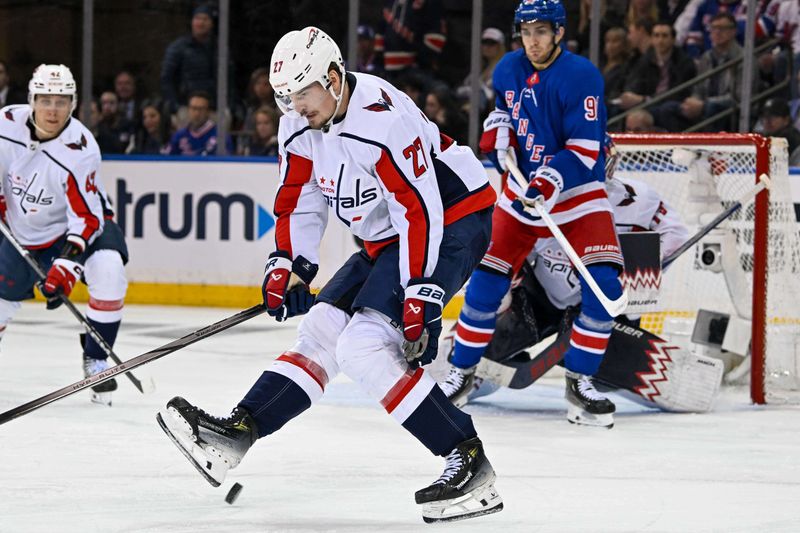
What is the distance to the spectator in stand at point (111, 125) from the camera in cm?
786

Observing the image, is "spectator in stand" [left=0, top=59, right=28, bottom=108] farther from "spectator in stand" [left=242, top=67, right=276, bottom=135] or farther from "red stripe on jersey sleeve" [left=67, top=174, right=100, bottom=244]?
"red stripe on jersey sleeve" [left=67, top=174, right=100, bottom=244]

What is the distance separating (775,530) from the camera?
105 inches

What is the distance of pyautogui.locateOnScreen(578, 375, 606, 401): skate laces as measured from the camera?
13.2 ft

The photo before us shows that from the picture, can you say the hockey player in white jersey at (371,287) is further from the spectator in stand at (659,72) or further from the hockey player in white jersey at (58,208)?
the spectator in stand at (659,72)

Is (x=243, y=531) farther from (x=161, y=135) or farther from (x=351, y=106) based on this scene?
(x=161, y=135)

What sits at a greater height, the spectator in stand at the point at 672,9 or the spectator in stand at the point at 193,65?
the spectator in stand at the point at 672,9

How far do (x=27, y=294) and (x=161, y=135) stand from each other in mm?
3494

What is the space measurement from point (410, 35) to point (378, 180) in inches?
186

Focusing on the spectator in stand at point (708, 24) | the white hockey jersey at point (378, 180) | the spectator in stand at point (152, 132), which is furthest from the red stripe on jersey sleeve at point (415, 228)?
the spectator in stand at point (152, 132)

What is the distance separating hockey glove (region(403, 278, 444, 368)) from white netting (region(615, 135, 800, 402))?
2.01 metres

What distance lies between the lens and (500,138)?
4.07 m

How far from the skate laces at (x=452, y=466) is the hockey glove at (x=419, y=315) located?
207mm

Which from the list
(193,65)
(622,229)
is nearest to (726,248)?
(622,229)

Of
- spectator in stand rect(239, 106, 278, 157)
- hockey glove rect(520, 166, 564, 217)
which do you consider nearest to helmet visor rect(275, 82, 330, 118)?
hockey glove rect(520, 166, 564, 217)
